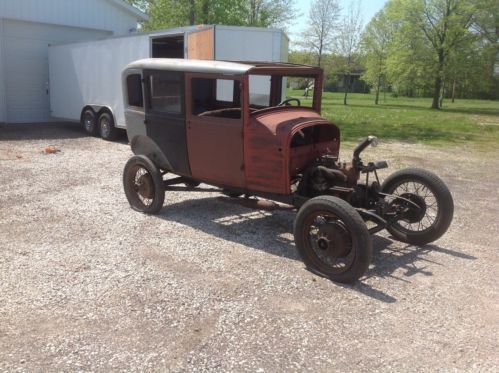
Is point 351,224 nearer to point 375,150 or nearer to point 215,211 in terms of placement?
point 215,211

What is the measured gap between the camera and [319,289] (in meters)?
4.30

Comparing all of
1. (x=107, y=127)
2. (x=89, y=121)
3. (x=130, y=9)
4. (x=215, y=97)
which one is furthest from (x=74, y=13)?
(x=215, y=97)

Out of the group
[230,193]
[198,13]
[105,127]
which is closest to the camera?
[230,193]

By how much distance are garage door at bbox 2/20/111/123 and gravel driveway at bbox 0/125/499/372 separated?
10.9 m

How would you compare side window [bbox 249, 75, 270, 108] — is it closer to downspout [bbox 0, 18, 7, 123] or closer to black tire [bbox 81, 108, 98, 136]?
black tire [bbox 81, 108, 98, 136]

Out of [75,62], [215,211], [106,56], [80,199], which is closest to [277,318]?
[215,211]

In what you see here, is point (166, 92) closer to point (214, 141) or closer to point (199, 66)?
point (199, 66)

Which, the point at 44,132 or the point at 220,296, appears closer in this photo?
the point at 220,296

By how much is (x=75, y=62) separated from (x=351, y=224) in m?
12.4

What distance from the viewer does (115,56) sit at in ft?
40.6

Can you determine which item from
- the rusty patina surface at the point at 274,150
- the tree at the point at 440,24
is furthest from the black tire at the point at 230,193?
the tree at the point at 440,24

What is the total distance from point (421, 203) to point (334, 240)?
4.27ft

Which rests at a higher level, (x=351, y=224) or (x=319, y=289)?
(x=351, y=224)

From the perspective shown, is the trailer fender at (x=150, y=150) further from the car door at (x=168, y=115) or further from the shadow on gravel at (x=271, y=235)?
the shadow on gravel at (x=271, y=235)
